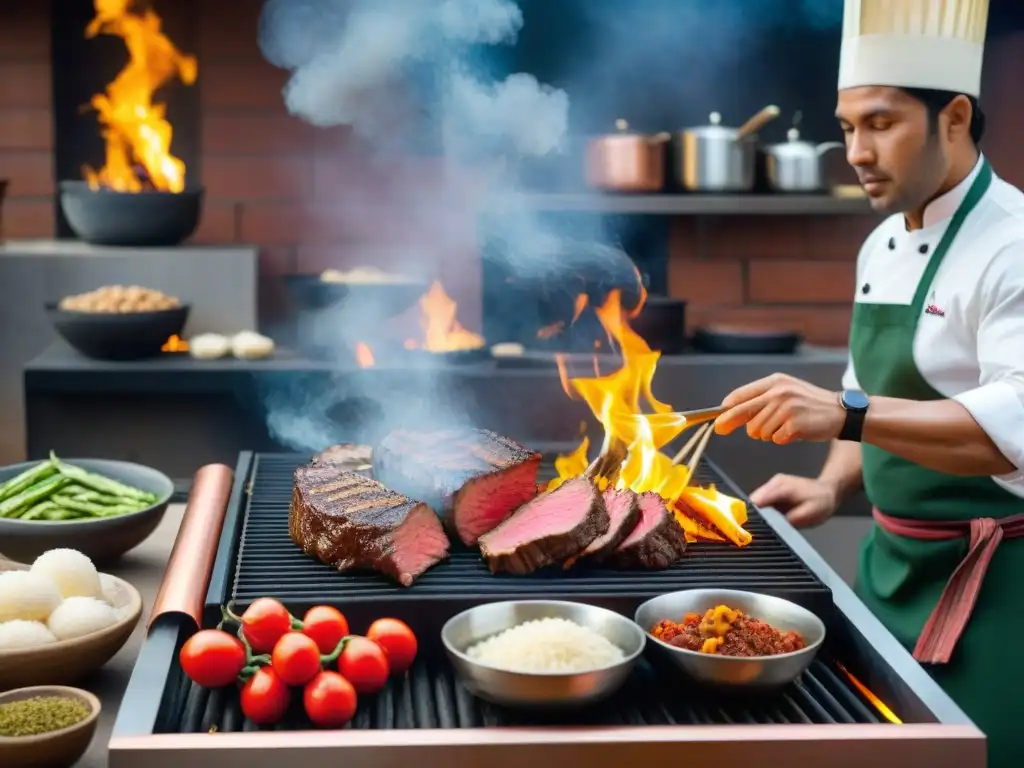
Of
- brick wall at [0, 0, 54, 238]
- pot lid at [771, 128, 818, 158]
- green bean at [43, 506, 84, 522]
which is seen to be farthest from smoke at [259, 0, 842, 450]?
green bean at [43, 506, 84, 522]

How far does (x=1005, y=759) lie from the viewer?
2553 mm

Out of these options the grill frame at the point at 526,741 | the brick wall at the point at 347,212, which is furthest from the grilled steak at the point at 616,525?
the brick wall at the point at 347,212

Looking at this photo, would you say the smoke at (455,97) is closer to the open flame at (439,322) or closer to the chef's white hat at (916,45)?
the open flame at (439,322)

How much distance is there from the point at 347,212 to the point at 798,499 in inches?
123

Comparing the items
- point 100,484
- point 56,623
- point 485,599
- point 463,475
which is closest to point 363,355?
point 100,484

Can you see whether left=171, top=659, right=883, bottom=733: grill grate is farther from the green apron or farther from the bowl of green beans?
the green apron

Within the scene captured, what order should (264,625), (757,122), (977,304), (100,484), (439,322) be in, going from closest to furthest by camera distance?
1. (264,625)
2. (977,304)
3. (100,484)
4. (757,122)
5. (439,322)

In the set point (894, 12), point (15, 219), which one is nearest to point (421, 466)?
point (894, 12)

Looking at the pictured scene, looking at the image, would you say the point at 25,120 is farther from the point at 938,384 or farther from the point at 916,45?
the point at 938,384

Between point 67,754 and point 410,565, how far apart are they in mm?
745

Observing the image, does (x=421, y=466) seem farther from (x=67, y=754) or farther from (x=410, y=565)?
(x=67, y=754)

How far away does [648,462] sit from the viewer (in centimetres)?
266

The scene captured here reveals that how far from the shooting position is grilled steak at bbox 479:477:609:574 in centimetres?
220

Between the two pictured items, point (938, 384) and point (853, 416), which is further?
point (938, 384)
